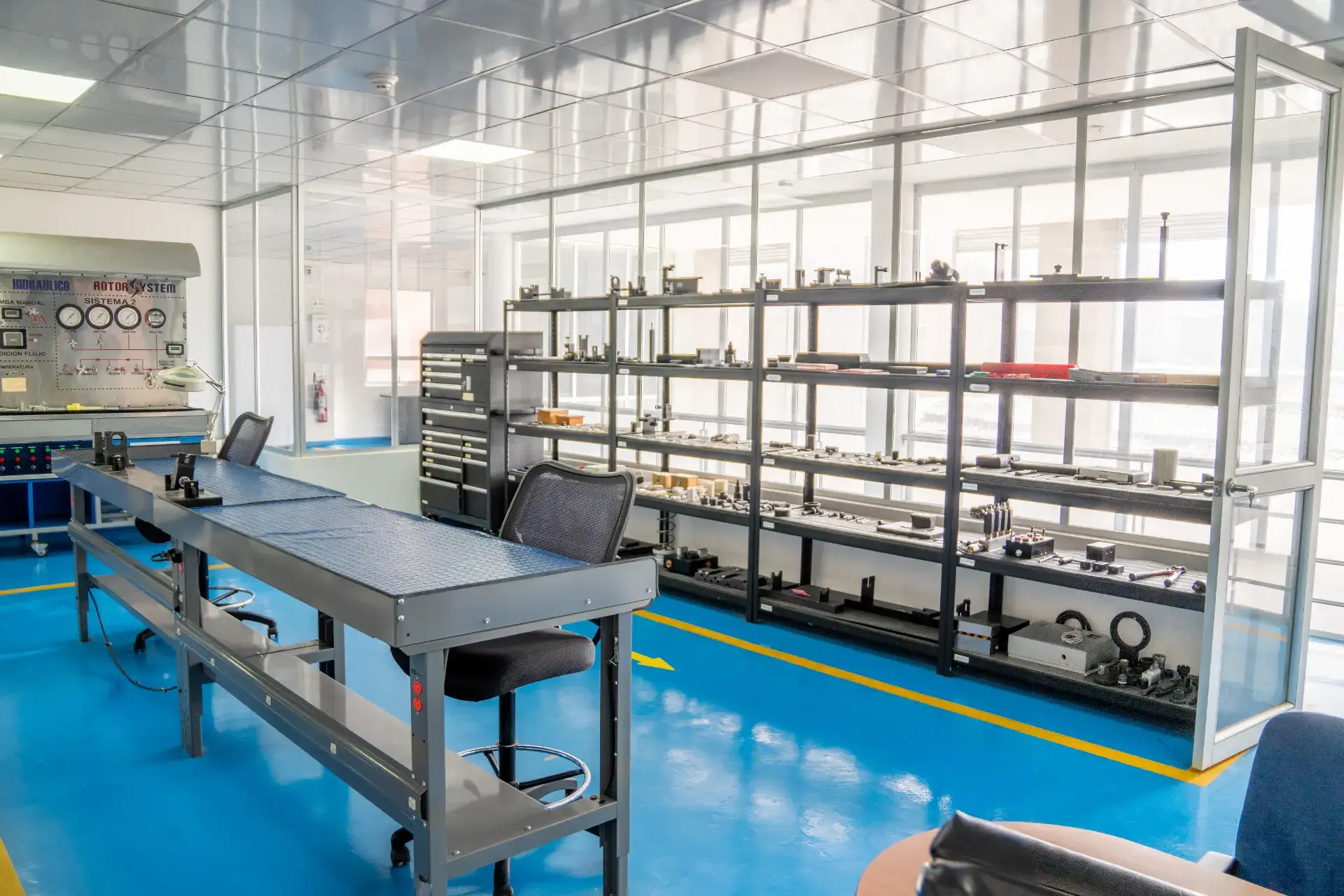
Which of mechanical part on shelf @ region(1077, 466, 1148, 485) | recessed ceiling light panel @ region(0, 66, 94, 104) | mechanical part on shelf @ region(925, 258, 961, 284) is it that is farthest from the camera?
recessed ceiling light panel @ region(0, 66, 94, 104)

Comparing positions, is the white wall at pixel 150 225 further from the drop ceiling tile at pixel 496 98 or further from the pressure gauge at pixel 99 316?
the drop ceiling tile at pixel 496 98

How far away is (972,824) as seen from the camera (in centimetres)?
78

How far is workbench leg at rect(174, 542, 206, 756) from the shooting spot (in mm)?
3332

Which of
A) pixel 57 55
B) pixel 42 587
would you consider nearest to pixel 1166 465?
pixel 57 55

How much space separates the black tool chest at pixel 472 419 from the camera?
7.06 meters

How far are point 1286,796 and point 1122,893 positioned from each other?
3.86 feet

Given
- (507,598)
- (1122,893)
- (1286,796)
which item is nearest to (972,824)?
(1122,893)

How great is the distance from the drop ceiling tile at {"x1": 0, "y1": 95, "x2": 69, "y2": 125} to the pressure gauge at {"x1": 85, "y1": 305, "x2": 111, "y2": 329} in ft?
6.83

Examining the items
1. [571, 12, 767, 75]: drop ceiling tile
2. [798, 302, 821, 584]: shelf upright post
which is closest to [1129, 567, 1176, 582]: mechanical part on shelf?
[798, 302, 821, 584]: shelf upright post

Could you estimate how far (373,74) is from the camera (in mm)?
4348

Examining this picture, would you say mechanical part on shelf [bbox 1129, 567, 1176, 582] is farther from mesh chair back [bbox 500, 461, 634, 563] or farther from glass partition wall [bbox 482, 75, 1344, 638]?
mesh chair back [bbox 500, 461, 634, 563]

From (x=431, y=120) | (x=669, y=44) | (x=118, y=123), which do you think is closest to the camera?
(x=669, y=44)

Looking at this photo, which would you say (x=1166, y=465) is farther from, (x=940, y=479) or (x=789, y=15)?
(x=789, y=15)

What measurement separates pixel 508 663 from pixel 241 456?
292 centimetres
